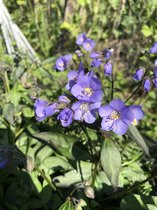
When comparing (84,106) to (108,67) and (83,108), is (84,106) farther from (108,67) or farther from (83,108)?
(108,67)

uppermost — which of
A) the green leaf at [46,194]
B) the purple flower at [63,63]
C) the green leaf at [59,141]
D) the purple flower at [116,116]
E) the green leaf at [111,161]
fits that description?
the purple flower at [63,63]

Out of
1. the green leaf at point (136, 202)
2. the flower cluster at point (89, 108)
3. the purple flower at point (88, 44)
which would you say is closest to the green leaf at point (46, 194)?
the green leaf at point (136, 202)

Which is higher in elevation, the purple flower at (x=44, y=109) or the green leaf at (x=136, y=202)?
the purple flower at (x=44, y=109)

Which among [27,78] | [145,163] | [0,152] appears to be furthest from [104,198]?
[27,78]

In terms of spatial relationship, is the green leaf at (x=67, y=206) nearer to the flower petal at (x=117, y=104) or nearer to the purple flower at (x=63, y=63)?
the flower petal at (x=117, y=104)

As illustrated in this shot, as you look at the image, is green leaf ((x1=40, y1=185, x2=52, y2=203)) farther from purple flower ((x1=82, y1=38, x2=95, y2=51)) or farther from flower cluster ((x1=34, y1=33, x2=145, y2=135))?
purple flower ((x1=82, y1=38, x2=95, y2=51))

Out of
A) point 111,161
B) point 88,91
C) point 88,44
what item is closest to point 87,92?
point 88,91

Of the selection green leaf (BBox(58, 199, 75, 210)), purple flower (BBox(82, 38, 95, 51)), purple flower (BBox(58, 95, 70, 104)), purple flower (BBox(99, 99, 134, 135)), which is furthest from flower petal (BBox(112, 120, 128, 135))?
purple flower (BBox(82, 38, 95, 51))

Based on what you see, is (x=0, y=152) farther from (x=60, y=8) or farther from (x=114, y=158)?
(x=60, y=8)
